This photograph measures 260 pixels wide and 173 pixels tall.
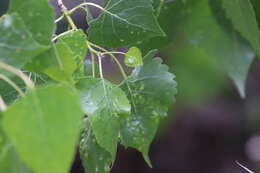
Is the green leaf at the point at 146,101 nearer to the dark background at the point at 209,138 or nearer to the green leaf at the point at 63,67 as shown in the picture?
the green leaf at the point at 63,67

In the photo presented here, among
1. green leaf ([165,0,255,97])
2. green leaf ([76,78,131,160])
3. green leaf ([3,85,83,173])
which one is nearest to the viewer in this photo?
green leaf ([3,85,83,173])

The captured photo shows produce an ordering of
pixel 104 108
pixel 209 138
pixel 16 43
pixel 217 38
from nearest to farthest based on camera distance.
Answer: pixel 16 43 → pixel 104 108 → pixel 217 38 → pixel 209 138

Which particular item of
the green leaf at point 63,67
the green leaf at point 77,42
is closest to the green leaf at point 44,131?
the green leaf at point 63,67

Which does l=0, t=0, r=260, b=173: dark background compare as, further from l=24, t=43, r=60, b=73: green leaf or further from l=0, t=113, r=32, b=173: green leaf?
l=0, t=113, r=32, b=173: green leaf

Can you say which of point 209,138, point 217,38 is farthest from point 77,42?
point 209,138

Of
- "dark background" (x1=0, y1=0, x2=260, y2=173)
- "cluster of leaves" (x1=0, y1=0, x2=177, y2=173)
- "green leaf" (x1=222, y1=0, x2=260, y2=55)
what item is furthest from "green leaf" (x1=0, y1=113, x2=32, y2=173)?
"dark background" (x1=0, y1=0, x2=260, y2=173)

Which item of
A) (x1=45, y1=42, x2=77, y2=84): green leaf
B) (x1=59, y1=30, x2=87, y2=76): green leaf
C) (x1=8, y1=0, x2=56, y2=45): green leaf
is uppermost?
(x1=8, y1=0, x2=56, y2=45): green leaf

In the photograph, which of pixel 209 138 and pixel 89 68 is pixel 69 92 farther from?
pixel 209 138
